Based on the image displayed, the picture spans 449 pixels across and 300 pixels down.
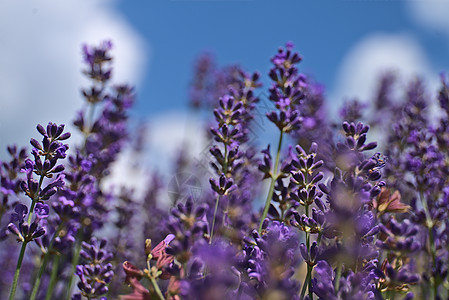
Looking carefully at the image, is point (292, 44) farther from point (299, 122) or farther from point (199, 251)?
point (199, 251)

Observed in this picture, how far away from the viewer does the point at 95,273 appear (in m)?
1.71

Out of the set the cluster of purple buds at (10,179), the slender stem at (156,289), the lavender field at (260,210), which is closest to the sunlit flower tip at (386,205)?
the lavender field at (260,210)

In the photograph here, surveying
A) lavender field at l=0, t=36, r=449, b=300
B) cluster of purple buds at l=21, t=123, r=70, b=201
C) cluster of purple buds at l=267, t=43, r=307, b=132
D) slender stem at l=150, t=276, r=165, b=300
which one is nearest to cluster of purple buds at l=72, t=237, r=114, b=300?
lavender field at l=0, t=36, r=449, b=300

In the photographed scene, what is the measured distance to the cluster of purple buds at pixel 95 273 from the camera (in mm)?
1624

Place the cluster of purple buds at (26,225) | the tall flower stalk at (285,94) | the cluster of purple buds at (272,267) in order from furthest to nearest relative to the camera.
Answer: the tall flower stalk at (285,94)
the cluster of purple buds at (26,225)
the cluster of purple buds at (272,267)

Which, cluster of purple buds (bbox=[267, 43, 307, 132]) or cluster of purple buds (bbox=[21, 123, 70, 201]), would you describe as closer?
cluster of purple buds (bbox=[21, 123, 70, 201])

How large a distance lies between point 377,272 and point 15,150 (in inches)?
60.1

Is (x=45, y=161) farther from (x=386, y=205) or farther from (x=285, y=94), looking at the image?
(x=386, y=205)

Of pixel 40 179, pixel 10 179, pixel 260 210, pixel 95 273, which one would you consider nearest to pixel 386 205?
pixel 260 210

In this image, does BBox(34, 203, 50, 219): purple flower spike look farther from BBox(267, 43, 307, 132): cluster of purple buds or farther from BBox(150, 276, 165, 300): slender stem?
BBox(267, 43, 307, 132): cluster of purple buds

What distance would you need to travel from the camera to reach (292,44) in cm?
218

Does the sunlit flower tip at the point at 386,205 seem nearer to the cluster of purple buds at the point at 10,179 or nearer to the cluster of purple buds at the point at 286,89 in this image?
the cluster of purple buds at the point at 286,89

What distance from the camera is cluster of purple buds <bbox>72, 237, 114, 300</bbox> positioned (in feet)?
5.33

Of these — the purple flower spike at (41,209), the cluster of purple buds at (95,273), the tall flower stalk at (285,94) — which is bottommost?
the cluster of purple buds at (95,273)
